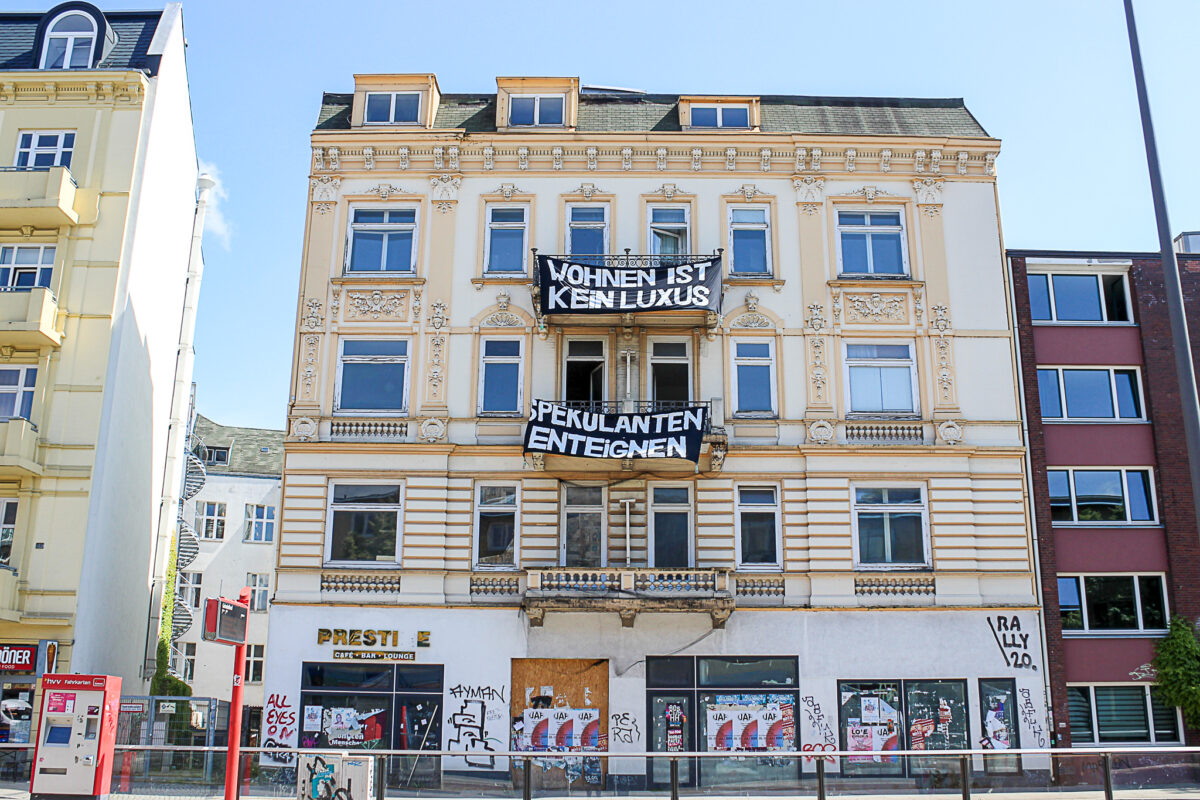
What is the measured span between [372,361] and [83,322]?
292 inches

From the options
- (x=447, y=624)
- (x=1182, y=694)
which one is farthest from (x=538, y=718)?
(x=1182, y=694)

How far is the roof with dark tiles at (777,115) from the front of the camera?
2911 cm

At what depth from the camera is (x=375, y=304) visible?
27.5 metres

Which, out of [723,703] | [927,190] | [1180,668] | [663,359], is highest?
[927,190]

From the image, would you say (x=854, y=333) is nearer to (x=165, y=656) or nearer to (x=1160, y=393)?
(x=1160, y=393)

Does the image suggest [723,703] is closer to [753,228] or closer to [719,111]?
[753,228]

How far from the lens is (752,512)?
26219 millimetres

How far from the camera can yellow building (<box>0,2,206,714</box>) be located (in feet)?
85.1

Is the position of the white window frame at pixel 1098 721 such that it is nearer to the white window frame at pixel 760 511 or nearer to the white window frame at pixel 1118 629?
the white window frame at pixel 1118 629

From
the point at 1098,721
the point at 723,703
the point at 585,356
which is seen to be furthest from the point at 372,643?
the point at 1098,721

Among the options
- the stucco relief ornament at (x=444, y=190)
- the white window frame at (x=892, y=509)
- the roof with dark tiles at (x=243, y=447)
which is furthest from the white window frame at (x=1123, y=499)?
the roof with dark tiles at (x=243, y=447)

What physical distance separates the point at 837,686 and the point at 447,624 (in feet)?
30.0

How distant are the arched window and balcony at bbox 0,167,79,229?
3960mm

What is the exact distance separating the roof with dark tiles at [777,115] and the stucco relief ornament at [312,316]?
4.87m
